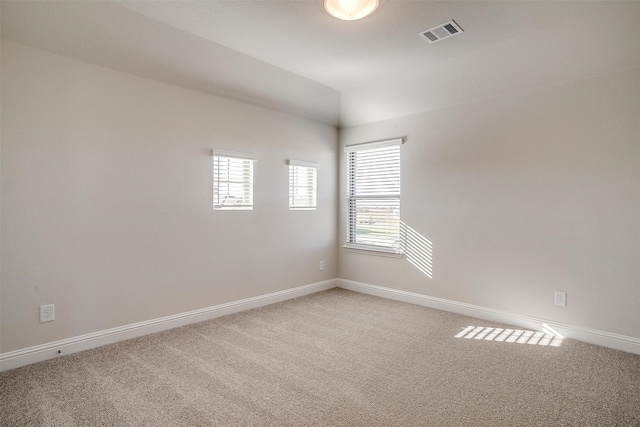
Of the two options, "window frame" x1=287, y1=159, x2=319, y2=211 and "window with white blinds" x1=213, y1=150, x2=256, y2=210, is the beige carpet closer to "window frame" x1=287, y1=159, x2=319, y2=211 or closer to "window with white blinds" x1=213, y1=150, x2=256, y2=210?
"window with white blinds" x1=213, y1=150, x2=256, y2=210

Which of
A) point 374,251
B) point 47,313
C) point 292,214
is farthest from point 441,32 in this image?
point 47,313

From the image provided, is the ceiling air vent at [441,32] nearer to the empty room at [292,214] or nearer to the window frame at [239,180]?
the empty room at [292,214]

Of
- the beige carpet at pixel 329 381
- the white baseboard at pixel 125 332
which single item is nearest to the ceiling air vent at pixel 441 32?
the beige carpet at pixel 329 381

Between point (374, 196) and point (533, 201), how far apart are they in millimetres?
1921

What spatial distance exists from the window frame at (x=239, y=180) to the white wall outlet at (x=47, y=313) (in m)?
1.64

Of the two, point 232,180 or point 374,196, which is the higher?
point 232,180

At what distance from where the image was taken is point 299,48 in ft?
10.5

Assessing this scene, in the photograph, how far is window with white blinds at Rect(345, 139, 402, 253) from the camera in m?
4.59

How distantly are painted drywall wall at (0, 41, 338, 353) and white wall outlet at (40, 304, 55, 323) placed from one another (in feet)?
0.12

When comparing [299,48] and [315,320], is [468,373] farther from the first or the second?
[299,48]

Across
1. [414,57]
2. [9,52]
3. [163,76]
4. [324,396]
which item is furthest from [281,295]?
[9,52]

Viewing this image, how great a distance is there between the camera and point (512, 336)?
3273mm

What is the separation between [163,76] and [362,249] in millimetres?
3207

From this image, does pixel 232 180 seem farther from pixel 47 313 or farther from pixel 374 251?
pixel 374 251
